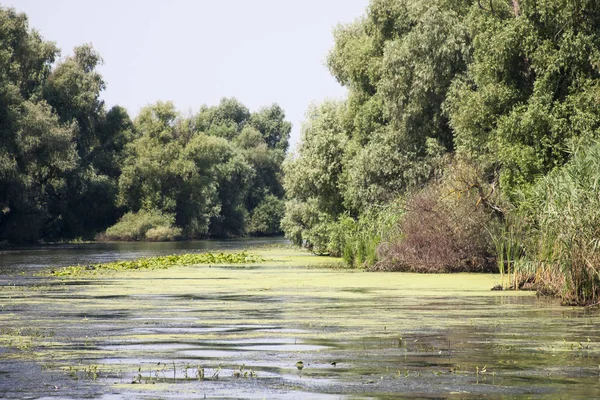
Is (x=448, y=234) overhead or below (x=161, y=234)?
below

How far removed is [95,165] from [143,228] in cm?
837

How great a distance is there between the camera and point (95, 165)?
338ft

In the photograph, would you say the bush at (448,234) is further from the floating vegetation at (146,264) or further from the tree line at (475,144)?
the floating vegetation at (146,264)

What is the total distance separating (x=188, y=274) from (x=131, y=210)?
69.4 m

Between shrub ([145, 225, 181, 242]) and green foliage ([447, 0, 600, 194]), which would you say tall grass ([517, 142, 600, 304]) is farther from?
shrub ([145, 225, 181, 242])

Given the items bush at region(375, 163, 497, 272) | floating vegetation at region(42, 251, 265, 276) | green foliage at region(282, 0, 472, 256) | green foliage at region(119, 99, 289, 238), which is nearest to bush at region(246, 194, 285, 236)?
green foliage at region(119, 99, 289, 238)

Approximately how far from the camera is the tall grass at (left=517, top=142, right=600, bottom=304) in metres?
21.6

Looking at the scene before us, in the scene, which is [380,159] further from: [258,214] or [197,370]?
[258,214]

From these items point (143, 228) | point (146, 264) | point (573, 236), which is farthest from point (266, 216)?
point (573, 236)

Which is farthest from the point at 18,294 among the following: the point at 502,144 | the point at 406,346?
the point at 502,144

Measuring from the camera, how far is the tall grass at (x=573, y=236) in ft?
70.7

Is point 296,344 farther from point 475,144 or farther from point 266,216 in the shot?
point 266,216

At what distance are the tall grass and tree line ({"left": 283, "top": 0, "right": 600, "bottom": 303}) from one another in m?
0.04

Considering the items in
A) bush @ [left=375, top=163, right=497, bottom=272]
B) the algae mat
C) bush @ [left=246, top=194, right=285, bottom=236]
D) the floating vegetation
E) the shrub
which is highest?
bush @ [left=246, top=194, right=285, bottom=236]
